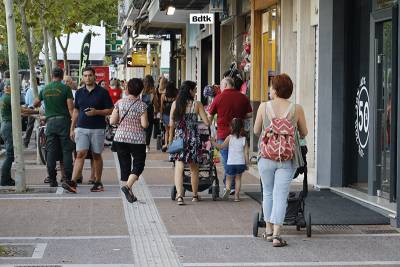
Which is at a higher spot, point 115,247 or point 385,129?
point 385,129

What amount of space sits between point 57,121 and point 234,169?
10.1ft

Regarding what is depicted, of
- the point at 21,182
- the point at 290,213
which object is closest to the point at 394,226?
the point at 290,213

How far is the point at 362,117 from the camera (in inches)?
547

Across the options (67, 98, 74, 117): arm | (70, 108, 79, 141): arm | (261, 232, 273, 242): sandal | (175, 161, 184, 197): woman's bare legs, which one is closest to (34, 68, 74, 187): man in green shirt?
(67, 98, 74, 117): arm

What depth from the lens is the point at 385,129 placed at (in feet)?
41.9

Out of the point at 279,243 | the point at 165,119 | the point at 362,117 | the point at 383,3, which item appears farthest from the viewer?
the point at 165,119

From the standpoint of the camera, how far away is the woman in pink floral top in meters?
13.1

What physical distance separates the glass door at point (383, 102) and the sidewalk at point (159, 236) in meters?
1.74

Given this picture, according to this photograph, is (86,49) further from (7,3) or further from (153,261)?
(153,261)

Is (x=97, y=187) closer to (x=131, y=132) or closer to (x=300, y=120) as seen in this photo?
(x=131, y=132)

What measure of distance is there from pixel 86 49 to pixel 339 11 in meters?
14.8

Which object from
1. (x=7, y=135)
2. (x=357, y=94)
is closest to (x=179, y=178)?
(x=357, y=94)

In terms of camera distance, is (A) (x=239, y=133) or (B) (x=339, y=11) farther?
(B) (x=339, y=11)

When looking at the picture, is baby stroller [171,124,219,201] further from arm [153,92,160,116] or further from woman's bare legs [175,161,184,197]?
arm [153,92,160,116]
